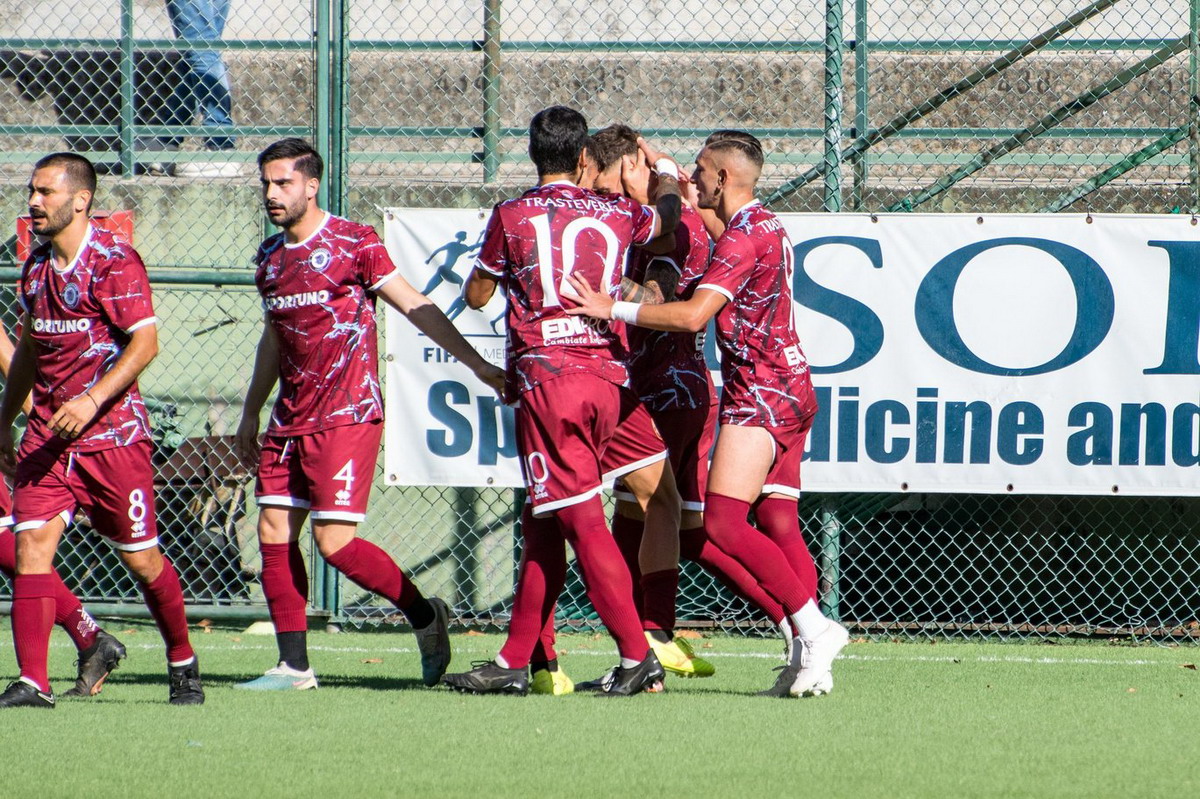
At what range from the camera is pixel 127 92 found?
871 centimetres

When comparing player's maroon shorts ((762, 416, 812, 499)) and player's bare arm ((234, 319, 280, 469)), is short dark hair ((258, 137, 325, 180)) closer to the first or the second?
player's bare arm ((234, 319, 280, 469))

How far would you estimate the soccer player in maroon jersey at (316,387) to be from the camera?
539 centimetres

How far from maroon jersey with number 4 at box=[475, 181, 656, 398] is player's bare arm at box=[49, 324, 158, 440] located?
3.87 ft

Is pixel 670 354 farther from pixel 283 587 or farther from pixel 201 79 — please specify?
pixel 201 79

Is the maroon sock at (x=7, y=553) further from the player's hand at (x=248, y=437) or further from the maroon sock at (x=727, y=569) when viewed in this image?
the maroon sock at (x=727, y=569)

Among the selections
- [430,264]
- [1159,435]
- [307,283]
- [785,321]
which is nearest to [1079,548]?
[1159,435]

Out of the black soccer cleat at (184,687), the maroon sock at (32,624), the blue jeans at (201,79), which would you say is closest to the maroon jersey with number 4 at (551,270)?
the black soccer cleat at (184,687)

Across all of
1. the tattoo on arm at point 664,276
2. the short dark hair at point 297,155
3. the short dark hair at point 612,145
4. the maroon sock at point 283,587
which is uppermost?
the short dark hair at point 612,145

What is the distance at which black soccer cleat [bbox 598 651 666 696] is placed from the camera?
5.12 meters

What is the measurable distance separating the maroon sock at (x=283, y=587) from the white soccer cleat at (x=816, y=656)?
6.17ft

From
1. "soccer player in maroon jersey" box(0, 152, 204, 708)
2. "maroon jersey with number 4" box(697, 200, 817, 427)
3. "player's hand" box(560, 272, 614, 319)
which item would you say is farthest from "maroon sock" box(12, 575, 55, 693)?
"maroon jersey with number 4" box(697, 200, 817, 427)

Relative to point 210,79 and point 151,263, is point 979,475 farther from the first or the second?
point 210,79

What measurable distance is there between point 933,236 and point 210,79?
204 inches

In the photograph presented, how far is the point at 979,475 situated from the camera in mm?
7023
